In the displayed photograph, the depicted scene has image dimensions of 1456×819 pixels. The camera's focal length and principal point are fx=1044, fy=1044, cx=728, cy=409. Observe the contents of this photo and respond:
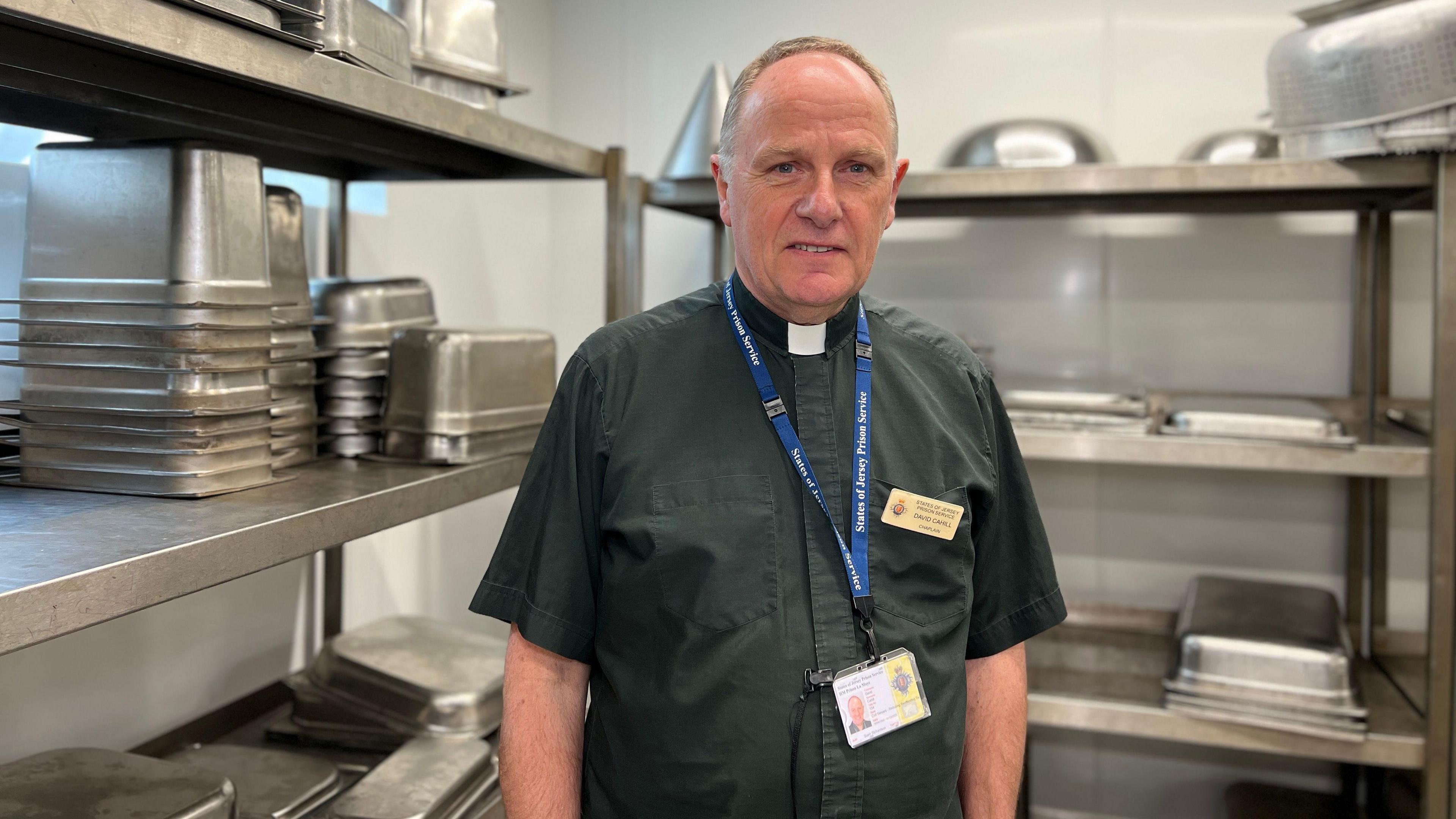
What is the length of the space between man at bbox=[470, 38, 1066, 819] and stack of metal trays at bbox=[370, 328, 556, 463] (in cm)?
44

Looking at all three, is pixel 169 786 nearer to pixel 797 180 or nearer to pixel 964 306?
pixel 797 180

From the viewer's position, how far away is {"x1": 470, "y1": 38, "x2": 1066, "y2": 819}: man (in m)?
1.22

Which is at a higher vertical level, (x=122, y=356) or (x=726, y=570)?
(x=122, y=356)

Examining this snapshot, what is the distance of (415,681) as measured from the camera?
1.98m

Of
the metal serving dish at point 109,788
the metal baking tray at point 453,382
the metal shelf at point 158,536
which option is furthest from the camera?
the metal baking tray at point 453,382

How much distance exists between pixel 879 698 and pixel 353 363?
1.04m

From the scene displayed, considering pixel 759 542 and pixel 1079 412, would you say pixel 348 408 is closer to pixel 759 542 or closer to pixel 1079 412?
pixel 759 542

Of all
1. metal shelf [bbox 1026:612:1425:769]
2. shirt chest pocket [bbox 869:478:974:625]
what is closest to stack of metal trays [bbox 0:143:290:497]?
shirt chest pocket [bbox 869:478:974:625]

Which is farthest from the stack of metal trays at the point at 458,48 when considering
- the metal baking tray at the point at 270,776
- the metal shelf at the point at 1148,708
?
the metal shelf at the point at 1148,708

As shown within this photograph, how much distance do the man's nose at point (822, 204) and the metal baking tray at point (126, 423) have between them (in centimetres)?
76

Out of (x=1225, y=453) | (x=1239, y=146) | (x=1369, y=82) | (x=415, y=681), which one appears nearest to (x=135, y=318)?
(x=415, y=681)

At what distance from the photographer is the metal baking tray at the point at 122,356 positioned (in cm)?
128

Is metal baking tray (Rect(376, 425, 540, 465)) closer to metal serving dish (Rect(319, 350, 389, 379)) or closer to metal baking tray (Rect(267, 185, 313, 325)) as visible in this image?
metal serving dish (Rect(319, 350, 389, 379))

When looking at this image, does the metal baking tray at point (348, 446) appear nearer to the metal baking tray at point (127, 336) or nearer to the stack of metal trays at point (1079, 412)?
the metal baking tray at point (127, 336)
